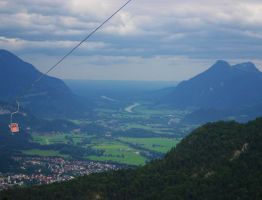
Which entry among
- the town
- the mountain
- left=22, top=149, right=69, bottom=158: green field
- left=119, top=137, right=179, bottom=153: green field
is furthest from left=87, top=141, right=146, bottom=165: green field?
the mountain

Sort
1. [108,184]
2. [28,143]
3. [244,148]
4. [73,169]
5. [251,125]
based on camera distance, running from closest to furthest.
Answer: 1. [108,184]
2. [244,148]
3. [251,125]
4. [73,169]
5. [28,143]

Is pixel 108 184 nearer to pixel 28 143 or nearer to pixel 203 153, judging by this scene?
pixel 203 153

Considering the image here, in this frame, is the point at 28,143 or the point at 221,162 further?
the point at 28,143

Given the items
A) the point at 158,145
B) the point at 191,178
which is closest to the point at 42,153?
the point at 158,145

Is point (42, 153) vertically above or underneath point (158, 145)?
above

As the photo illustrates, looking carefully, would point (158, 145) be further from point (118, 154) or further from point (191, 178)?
point (191, 178)

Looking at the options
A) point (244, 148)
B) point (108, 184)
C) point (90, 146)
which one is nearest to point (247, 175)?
point (244, 148)

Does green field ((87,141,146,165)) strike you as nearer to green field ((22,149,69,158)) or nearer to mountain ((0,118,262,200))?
green field ((22,149,69,158))
